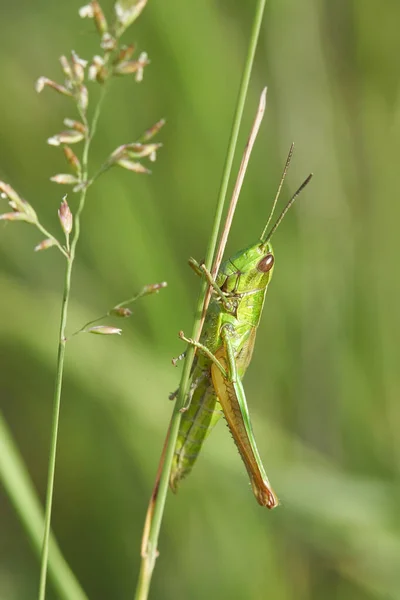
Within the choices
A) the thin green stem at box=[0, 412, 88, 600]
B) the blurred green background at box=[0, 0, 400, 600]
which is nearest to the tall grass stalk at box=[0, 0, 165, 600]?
the thin green stem at box=[0, 412, 88, 600]

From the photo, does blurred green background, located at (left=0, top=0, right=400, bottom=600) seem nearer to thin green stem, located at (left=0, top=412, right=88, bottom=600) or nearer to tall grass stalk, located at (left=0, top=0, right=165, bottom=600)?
thin green stem, located at (left=0, top=412, right=88, bottom=600)

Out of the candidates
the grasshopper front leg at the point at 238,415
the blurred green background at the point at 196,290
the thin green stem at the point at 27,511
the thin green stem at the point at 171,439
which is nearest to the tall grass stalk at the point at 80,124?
the thin green stem at the point at 27,511

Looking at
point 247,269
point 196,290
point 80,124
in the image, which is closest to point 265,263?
point 247,269

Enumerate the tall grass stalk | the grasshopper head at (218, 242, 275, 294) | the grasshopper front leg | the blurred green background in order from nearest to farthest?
the tall grass stalk, the grasshopper front leg, the grasshopper head at (218, 242, 275, 294), the blurred green background

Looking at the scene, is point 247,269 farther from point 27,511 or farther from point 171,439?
point 27,511

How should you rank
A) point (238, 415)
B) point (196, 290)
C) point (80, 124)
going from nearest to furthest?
1. point (80, 124)
2. point (238, 415)
3. point (196, 290)

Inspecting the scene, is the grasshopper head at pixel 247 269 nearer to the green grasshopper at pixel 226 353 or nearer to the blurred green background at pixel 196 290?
the green grasshopper at pixel 226 353
